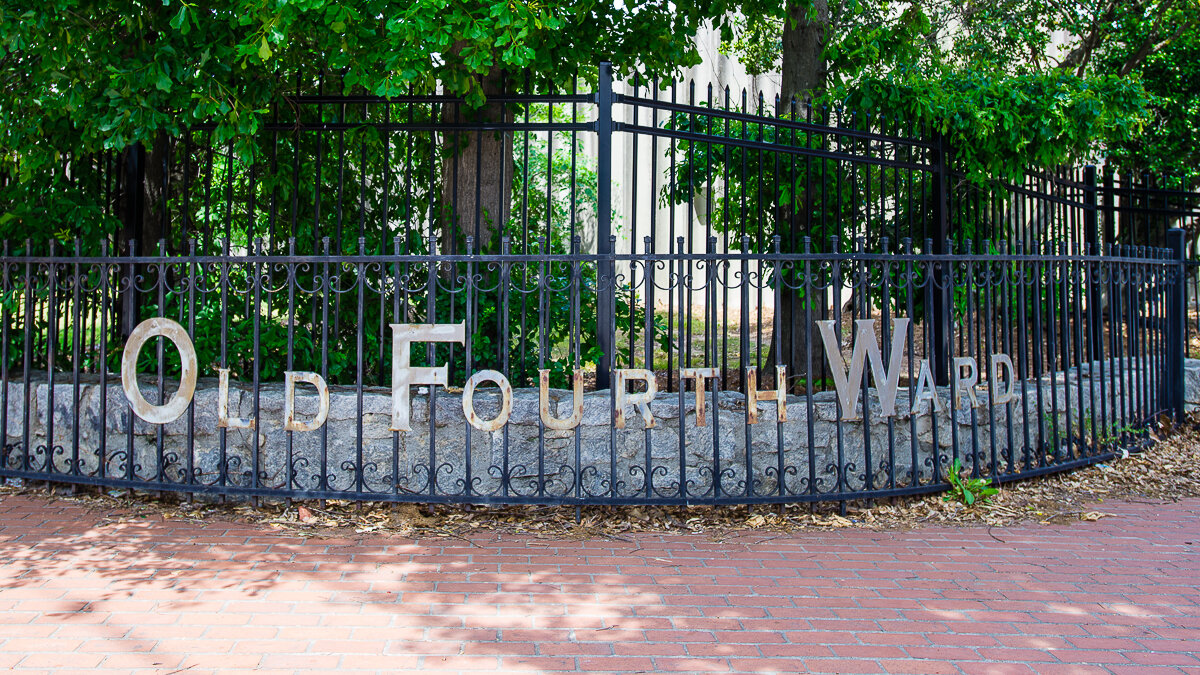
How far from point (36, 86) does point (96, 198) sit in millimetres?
1296

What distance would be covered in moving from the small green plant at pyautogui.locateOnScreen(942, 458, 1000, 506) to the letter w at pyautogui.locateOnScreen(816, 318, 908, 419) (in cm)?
59

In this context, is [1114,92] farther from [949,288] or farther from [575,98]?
[575,98]

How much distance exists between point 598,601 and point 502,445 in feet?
5.00

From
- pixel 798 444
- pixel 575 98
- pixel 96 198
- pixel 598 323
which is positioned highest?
pixel 575 98

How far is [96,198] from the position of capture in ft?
22.5

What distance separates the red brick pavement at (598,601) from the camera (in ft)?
11.7

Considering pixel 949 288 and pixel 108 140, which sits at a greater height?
pixel 108 140

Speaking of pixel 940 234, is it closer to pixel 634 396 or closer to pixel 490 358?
pixel 634 396

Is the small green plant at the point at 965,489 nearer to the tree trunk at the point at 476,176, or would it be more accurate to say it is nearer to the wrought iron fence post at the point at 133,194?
the tree trunk at the point at 476,176

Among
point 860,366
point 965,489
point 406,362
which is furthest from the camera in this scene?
point 965,489

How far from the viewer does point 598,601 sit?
418cm

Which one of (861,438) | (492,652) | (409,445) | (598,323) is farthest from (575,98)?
(492,652)

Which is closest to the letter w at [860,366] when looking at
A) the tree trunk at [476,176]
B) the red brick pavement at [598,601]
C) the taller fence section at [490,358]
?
the taller fence section at [490,358]

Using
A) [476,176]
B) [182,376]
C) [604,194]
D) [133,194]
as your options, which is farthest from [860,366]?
[133,194]
